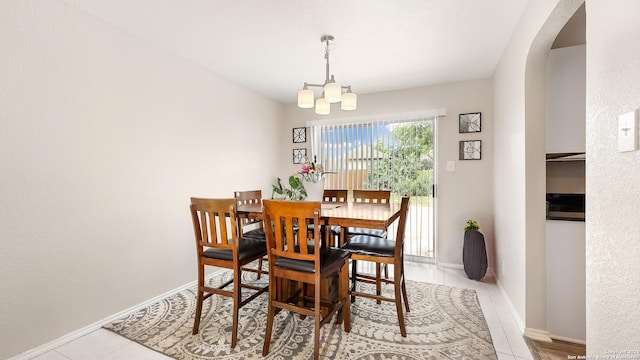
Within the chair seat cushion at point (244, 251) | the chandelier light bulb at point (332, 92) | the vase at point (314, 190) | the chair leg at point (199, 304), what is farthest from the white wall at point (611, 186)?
the vase at point (314, 190)

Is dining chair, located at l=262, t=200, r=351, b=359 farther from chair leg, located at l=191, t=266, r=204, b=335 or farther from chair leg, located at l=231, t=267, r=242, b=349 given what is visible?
chair leg, located at l=191, t=266, r=204, b=335

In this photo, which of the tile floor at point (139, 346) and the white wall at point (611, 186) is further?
the tile floor at point (139, 346)

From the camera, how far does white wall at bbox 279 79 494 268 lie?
11.0ft

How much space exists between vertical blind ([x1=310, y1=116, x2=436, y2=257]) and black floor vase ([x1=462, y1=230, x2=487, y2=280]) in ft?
2.13

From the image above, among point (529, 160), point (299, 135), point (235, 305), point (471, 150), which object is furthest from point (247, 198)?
point (471, 150)

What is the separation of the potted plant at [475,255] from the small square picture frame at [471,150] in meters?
0.93

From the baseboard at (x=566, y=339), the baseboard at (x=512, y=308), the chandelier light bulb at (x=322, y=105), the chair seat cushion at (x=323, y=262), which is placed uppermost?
the chandelier light bulb at (x=322, y=105)

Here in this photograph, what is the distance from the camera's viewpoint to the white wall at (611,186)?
833 mm

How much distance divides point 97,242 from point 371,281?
2.31 m

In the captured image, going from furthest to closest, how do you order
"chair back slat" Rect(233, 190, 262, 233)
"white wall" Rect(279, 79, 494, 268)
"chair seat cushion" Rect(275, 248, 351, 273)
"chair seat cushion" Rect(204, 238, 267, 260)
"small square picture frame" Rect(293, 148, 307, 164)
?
"small square picture frame" Rect(293, 148, 307, 164) → "white wall" Rect(279, 79, 494, 268) → "chair back slat" Rect(233, 190, 262, 233) → "chair seat cushion" Rect(204, 238, 267, 260) → "chair seat cushion" Rect(275, 248, 351, 273)

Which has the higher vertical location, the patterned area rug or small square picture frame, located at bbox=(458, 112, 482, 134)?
A: small square picture frame, located at bbox=(458, 112, 482, 134)

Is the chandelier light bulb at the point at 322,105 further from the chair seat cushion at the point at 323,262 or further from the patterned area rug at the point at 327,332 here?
the patterned area rug at the point at 327,332

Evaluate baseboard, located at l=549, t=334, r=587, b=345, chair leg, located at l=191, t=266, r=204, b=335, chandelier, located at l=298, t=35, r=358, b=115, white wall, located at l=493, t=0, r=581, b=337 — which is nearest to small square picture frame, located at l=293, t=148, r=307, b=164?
chandelier, located at l=298, t=35, r=358, b=115

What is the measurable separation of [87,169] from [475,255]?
3786 mm
